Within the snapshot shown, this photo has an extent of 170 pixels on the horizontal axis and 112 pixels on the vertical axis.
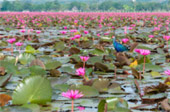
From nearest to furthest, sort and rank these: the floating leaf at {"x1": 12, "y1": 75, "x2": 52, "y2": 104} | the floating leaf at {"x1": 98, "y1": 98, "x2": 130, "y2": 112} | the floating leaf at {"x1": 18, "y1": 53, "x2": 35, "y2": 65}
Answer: the floating leaf at {"x1": 98, "y1": 98, "x2": 130, "y2": 112}, the floating leaf at {"x1": 12, "y1": 75, "x2": 52, "y2": 104}, the floating leaf at {"x1": 18, "y1": 53, "x2": 35, "y2": 65}

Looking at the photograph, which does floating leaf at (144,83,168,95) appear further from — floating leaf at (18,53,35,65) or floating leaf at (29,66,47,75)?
floating leaf at (18,53,35,65)

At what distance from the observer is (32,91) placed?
76.4 inches

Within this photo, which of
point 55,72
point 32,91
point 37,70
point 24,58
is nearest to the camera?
point 32,91

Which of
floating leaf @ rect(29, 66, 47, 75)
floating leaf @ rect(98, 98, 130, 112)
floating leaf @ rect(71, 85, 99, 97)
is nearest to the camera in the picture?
floating leaf @ rect(98, 98, 130, 112)

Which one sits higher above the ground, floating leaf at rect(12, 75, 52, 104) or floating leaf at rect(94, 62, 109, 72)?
floating leaf at rect(12, 75, 52, 104)

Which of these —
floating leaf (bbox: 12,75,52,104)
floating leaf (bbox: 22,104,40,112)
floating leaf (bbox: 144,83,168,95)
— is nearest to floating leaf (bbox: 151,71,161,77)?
floating leaf (bbox: 144,83,168,95)

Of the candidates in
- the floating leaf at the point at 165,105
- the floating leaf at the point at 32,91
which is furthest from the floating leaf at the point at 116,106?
the floating leaf at the point at 32,91

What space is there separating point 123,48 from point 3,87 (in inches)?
84.9

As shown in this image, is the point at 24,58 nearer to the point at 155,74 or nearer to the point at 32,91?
the point at 155,74

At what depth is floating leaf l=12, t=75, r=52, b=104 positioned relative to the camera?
1.91 metres

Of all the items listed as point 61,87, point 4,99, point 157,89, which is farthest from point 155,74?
point 4,99

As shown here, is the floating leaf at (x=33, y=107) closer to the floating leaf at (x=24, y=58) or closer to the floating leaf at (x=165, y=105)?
the floating leaf at (x=165, y=105)

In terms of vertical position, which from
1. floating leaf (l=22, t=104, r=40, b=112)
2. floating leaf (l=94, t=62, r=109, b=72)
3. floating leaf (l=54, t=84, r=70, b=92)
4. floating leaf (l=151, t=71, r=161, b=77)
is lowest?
floating leaf (l=151, t=71, r=161, b=77)

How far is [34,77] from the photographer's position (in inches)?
77.2
